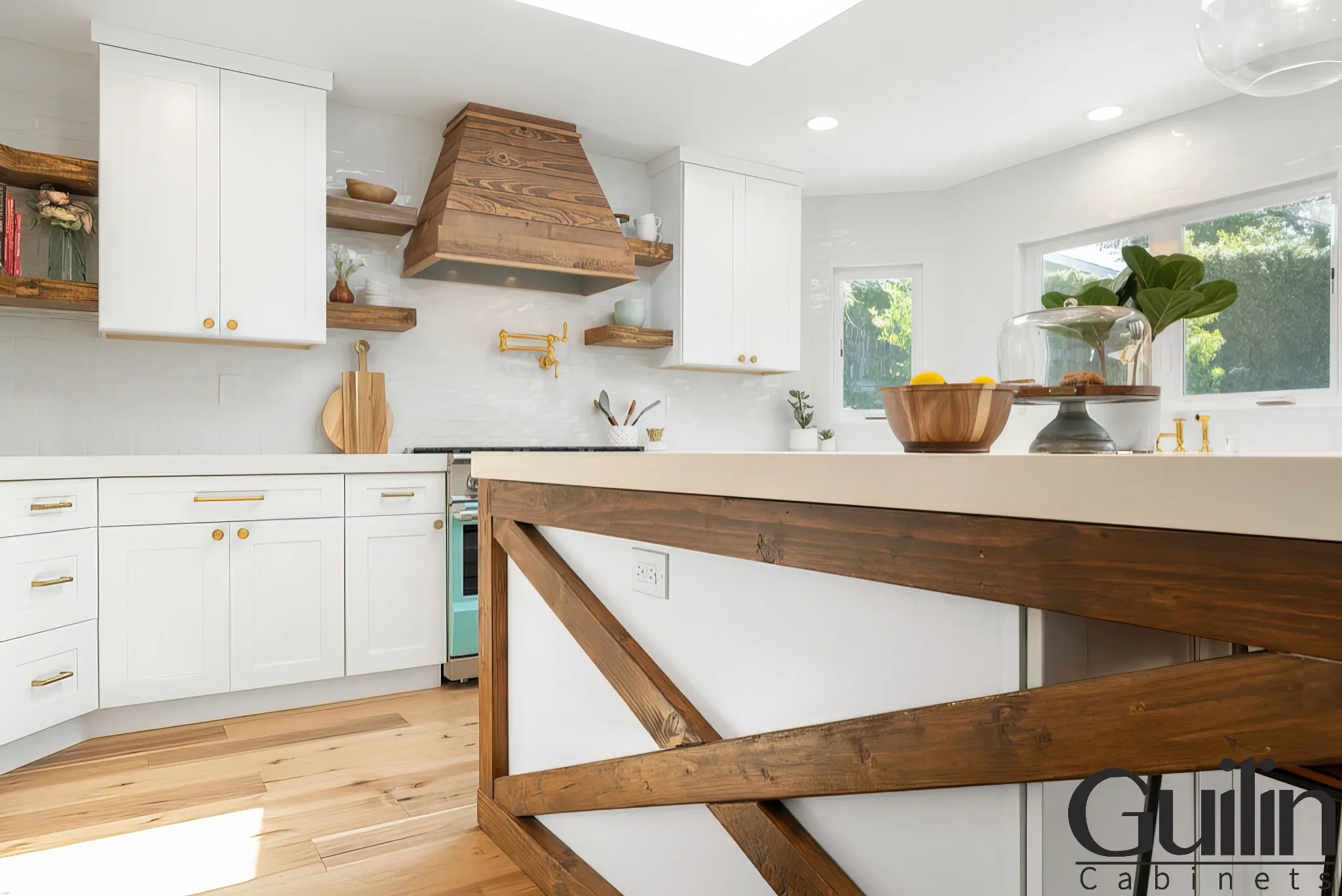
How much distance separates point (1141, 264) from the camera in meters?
1.23

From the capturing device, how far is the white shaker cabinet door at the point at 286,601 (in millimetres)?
3107

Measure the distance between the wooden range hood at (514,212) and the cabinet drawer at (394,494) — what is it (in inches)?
38.8

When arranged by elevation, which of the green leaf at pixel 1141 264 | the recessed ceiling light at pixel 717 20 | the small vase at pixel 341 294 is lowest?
the green leaf at pixel 1141 264

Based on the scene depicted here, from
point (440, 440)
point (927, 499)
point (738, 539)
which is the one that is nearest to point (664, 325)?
point (440, 440)

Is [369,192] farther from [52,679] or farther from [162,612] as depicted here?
[52,679]

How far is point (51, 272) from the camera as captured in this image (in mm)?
3172

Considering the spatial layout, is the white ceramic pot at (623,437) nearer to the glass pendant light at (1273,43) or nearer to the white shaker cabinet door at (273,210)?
the white shaker cabinet door at (273,210)

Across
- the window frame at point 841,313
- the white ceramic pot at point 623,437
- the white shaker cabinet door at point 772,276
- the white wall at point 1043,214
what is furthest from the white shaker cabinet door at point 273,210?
the window frame at point 841,313

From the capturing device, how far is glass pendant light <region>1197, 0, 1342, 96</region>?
1.28m

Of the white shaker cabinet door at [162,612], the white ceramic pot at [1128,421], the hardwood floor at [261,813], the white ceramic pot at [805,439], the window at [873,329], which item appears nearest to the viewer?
the white ceramic pot at [1128,421]

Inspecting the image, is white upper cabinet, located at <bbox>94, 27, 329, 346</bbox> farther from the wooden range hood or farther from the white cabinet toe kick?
the white cabinet toe kick

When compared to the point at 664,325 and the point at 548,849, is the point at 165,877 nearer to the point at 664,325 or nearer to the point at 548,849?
the point at 548,849

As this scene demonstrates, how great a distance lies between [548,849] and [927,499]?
52.0 inches

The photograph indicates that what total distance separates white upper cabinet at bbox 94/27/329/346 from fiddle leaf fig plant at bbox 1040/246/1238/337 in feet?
10.3
